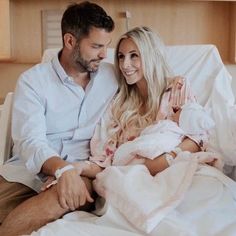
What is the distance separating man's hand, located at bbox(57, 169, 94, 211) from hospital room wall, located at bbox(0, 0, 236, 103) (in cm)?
142

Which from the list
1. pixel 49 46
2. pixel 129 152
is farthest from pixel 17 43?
pixel 129 152

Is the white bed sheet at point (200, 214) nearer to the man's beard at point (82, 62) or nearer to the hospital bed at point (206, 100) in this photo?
the hospital bed at point (206, 100)

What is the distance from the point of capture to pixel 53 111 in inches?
65.3

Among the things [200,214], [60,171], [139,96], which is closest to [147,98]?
[139,96]

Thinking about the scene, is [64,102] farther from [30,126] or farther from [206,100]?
[206,100]

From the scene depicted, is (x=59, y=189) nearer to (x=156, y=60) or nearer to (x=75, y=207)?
(x=75, y=207)

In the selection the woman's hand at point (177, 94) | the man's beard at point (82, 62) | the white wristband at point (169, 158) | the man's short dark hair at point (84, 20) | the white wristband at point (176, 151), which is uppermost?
the man's short dark hair at point (84, 20)

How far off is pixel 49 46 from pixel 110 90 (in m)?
1.02

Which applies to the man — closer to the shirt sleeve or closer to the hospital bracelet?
the shirt sleeve

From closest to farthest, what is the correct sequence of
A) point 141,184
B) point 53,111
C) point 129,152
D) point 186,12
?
point 141,184, point 129,152, point 53,111, point 186,12

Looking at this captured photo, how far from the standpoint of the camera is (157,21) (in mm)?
2654

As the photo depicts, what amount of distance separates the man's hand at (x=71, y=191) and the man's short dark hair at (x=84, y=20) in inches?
22.9

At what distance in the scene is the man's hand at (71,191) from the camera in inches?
51.8

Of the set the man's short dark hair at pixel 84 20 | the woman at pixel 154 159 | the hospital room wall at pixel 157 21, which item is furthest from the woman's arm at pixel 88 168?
the hospital room wall at pixel 157 21
